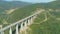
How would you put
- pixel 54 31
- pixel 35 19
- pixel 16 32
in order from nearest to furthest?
pixel 16 32 → pixel 54 31 → pixel 35 19

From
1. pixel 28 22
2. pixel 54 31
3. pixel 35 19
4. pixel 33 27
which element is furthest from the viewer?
pixel 35 19

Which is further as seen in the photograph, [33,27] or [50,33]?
[33,27]

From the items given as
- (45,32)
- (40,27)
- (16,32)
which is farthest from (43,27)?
(16,32)

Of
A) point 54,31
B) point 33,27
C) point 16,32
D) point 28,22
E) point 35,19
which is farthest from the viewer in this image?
point 35,19

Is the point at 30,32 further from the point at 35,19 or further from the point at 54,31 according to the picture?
the point at 35,19

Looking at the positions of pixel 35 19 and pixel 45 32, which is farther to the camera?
pixel 35 19

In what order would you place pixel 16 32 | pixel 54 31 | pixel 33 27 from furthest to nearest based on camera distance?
1. pixel 33 27
2. pixel 54 31
3. pixel 16 32

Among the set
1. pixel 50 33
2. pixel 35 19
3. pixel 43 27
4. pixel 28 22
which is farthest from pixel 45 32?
pixel 35 19

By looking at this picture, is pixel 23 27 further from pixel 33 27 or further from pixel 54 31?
pixel 54 31

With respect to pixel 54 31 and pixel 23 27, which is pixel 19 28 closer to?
pixel 23 27
